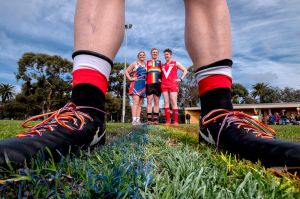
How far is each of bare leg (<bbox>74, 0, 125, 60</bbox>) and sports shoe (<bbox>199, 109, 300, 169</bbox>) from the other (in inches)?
28.0

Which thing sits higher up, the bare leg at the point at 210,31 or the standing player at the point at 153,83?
the standing player at the point at 153,83

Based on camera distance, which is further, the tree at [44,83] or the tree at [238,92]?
the tree at [238,92]

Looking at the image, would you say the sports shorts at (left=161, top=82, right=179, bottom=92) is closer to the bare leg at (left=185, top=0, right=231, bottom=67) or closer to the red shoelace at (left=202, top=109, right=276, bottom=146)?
the bare leg at (left=185, top=0, right=231, bottom=67)

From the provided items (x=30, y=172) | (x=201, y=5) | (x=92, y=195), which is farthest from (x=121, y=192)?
(x=201, y=5)

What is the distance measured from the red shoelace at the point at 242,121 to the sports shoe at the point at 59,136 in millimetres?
616

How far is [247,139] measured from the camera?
1346mm

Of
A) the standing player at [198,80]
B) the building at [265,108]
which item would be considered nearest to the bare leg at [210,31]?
the standing player at [198,80]

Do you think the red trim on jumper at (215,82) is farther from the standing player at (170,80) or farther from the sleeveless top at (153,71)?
the sleeveless top at (153,71)

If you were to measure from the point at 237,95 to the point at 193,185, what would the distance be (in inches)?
3283

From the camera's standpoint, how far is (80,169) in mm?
1006

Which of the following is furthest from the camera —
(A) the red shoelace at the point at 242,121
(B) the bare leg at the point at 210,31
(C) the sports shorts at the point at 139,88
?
(C) the sports shorts at the point at 139,88

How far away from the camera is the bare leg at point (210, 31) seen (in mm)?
1812

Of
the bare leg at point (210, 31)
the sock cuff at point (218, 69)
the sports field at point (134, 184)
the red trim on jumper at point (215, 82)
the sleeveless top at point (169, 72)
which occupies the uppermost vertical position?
the sleeveless top at point (169, 72)

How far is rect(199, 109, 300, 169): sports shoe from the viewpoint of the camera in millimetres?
1099
